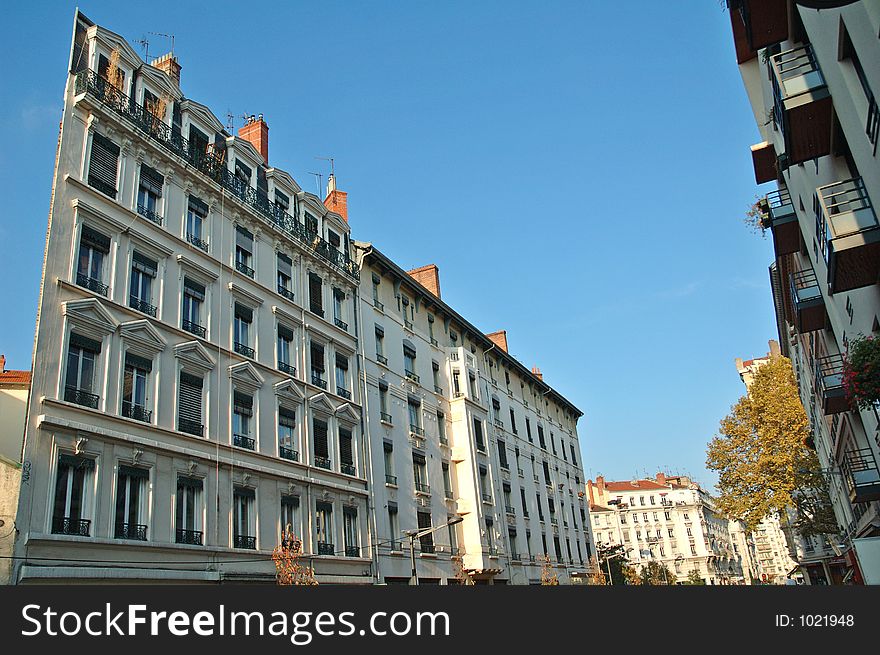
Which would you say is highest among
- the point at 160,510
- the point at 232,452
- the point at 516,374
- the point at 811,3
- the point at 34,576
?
the point at 516,374

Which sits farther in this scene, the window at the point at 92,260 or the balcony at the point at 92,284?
the window at the point at 92,260

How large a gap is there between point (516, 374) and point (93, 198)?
36.0 meters

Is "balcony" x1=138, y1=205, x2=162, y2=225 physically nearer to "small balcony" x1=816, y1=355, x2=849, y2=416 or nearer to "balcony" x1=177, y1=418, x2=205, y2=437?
"balcony" x1=177, y1=418, x2=205, y2=437

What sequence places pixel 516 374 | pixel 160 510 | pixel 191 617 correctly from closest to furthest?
pixel 191 617 < pixel 160 510 < pixel 516 374

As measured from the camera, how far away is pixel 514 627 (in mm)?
6129

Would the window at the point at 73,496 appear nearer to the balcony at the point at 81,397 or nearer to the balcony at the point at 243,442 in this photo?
the balcony at the point at 81,397

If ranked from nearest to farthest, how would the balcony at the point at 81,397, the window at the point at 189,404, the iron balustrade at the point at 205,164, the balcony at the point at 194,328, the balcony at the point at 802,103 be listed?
1. the balcony at the point at 802,103
2. the balcony at the point at 81,397
3. the iron balustrade at the point at 205,164
4. the window at the point at 189,404
5. the balcony at the point at 194,328

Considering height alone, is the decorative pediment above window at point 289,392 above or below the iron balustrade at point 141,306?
below

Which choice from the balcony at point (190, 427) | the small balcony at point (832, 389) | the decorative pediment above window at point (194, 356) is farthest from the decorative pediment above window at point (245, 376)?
the small balcony at point (832, 389)

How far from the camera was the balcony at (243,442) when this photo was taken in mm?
23078

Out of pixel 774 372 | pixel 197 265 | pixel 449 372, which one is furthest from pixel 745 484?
pixel 197 265

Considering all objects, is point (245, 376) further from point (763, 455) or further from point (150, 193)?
point (763, 455)

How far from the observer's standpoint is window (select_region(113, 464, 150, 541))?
1830 centimetres

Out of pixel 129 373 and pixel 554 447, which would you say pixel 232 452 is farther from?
pixel 554 447
